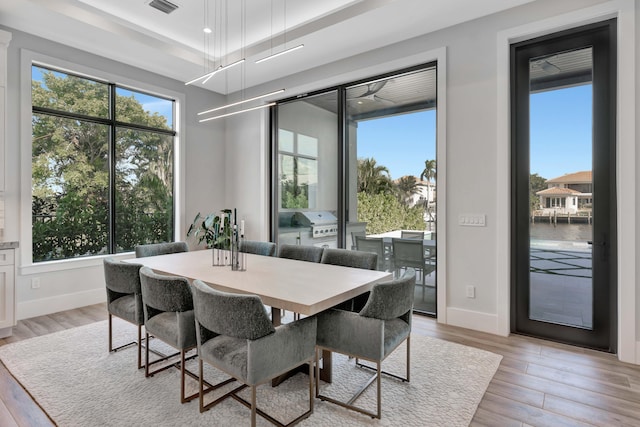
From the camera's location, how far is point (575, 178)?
10.2 ft

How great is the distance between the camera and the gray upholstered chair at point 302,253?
3.33 m

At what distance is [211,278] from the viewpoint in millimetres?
2457

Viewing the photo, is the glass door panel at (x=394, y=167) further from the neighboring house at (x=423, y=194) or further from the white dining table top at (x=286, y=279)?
the white dining table top at (x=286, y=279)

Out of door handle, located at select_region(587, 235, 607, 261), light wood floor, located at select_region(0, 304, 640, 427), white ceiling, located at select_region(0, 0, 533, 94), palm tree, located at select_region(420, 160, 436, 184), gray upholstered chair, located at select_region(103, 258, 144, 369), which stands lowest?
light wood floor, located at select_region(0, 304, 640, 427)

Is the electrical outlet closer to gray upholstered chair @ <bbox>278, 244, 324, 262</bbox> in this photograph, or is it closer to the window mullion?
gray upholstered chair @ <bbox>278, 244, 324, 262</bbox>

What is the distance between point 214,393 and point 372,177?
296 cm

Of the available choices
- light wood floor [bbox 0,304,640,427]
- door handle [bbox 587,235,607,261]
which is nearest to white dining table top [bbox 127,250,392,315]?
light wood floor [bbox 0,304,640,427]

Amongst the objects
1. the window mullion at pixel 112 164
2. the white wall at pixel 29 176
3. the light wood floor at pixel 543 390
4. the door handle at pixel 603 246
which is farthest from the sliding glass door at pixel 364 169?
the window mullion at pixel 112 164

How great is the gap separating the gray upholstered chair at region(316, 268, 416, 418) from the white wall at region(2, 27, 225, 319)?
3512mm

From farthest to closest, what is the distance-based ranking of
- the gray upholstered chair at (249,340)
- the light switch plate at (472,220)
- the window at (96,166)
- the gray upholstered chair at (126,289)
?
the window at (96,166)
the light switch plate at (472,220)
the gray upholstered chair at (126,289)
the gray upholstered chair at (249,340)

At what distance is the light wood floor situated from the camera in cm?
203

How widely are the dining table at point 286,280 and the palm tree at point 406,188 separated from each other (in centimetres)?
157

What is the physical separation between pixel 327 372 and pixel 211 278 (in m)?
1.05

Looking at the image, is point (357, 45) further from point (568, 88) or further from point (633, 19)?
point (633, 19)
